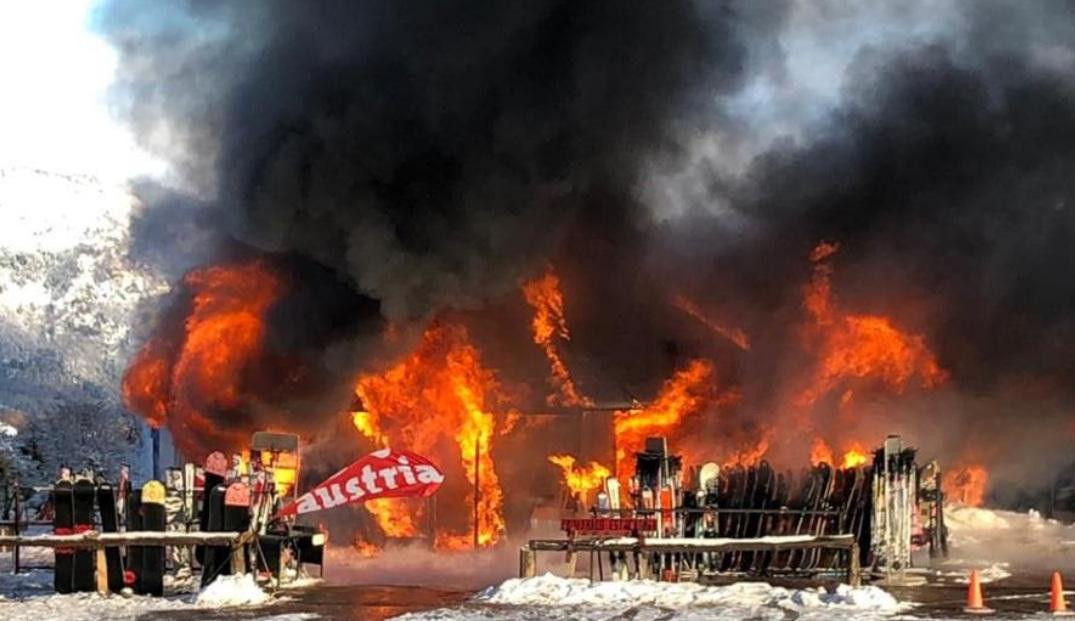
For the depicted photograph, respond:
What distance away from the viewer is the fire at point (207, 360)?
1161 inches

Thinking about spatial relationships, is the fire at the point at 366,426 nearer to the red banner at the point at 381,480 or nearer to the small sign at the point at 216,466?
the small sign at the point at 216,466

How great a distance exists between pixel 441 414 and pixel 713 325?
1210 centimetres

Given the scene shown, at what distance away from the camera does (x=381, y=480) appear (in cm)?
1842

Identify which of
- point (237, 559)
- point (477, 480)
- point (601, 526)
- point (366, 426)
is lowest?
point (237, 559)

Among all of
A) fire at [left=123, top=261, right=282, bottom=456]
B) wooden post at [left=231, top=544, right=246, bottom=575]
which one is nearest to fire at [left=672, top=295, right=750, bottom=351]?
fire at [left=123, top=261, right=282, bottom=456]

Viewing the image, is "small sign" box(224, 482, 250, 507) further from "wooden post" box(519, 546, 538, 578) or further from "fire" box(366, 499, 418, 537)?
"fire" box(366, 499, 418, 537)

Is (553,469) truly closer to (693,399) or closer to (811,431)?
(693,399)

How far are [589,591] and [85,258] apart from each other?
322 ft

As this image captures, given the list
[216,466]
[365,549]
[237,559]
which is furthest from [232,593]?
[365,549]

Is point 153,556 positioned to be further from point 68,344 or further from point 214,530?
point 68,344

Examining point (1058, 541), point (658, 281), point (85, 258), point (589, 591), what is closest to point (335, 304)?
point (658, 281)

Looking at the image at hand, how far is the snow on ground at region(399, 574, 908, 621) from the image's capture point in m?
15.4

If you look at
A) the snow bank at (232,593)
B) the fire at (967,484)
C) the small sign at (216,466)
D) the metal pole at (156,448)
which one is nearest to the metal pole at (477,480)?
the metal pole at (156,448)

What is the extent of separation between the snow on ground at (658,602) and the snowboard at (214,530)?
404 centimetres
